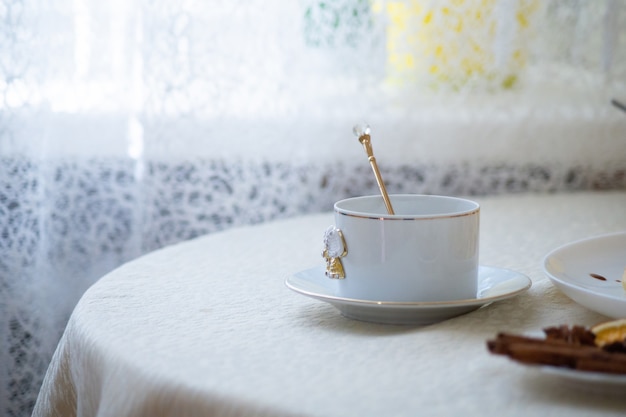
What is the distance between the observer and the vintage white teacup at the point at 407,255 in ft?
1.90

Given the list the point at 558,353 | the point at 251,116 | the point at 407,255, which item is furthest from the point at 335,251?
the point at 251,116

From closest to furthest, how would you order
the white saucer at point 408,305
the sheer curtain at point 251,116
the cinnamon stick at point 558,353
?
the cinnamon stick at point 558,353, the white saucer at point 408,305, the sheer curtain at point 251,116

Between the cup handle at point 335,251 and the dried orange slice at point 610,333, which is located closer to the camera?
the dried orange slice at point 610,333

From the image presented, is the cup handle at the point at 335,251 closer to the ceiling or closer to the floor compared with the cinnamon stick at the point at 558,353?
closer to the ceiling

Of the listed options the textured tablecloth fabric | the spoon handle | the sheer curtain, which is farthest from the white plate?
the sheer curtain

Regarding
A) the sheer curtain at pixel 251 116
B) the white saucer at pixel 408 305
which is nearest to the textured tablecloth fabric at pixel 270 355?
the white saucer at pixel 408 305

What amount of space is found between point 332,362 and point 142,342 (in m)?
0.14

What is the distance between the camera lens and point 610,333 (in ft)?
1.64

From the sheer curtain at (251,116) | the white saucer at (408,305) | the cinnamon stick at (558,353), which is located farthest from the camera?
the sheer curtain at (251,116)

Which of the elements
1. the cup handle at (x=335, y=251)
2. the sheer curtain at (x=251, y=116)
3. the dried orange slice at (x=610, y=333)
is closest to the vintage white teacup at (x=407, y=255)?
the cup handle at (x=335, y=251)

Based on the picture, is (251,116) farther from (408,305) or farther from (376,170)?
(408,305)

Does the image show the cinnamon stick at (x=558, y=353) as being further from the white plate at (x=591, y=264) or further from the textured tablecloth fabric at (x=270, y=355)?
the white plate at (x=591, y=264)

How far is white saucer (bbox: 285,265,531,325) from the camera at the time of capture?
574mm

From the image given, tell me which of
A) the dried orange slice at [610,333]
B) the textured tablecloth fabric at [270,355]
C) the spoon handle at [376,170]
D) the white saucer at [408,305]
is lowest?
the textured tablecloth fabric at [270,355]
